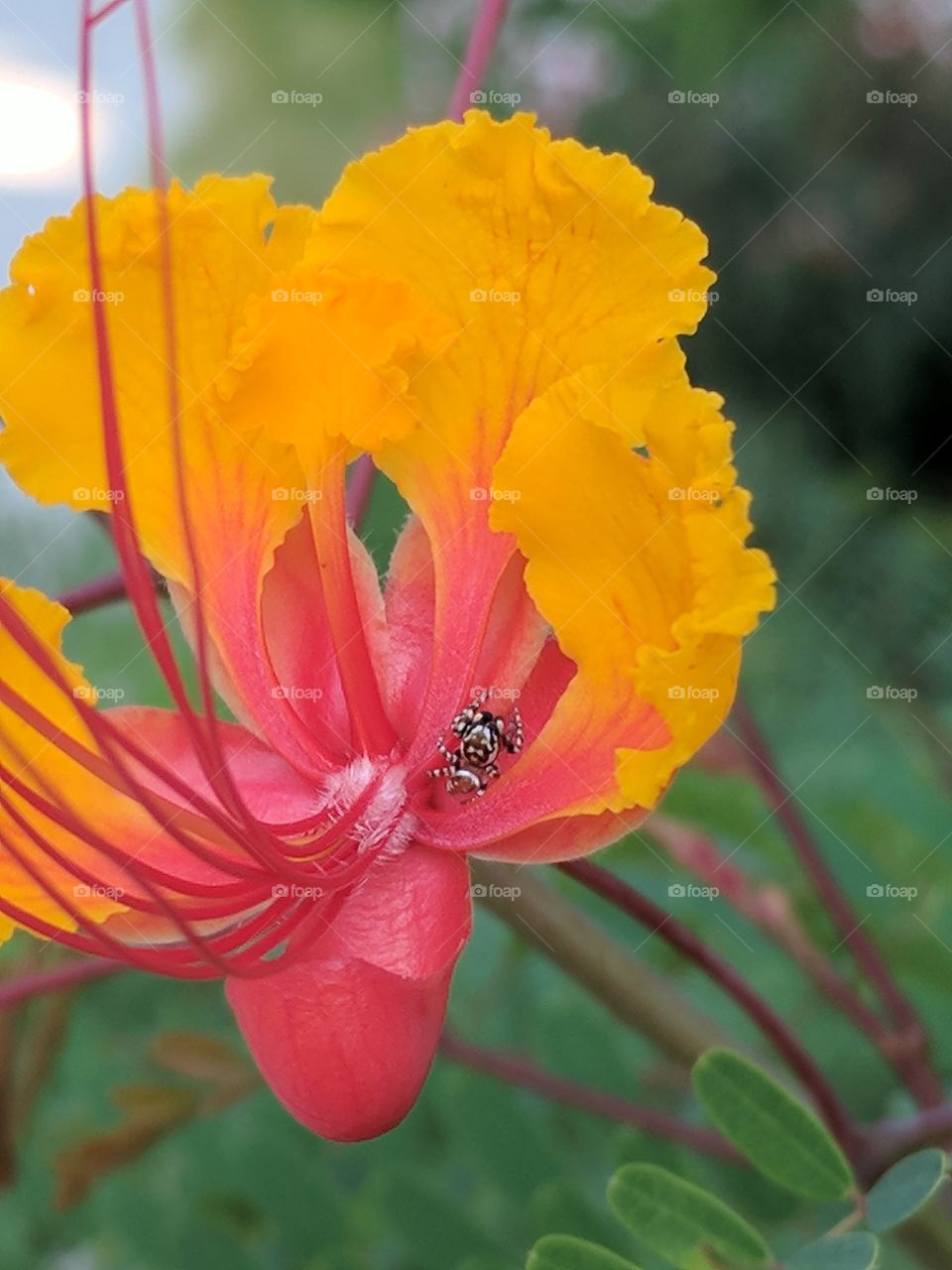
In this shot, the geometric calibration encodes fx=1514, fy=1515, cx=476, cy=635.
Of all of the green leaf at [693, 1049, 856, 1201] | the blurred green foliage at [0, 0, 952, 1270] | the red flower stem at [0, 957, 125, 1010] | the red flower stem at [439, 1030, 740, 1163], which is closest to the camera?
the green leaf at [693, 1049, 856, 1201]

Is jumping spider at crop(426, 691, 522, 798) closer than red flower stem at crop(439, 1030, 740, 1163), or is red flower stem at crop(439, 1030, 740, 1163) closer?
jumping spider at crop(426, 691, 522, 798)

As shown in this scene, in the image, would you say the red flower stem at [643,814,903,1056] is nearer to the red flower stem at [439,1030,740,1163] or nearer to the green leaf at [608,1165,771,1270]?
the red flower stem at [439,1030,740,1163]

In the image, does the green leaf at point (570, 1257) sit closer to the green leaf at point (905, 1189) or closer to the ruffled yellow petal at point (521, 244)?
the green leaf at point (905, 1189)

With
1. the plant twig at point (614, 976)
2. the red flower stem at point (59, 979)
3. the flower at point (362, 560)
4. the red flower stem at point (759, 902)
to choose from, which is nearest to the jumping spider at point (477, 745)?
the flower at point (362, 560)

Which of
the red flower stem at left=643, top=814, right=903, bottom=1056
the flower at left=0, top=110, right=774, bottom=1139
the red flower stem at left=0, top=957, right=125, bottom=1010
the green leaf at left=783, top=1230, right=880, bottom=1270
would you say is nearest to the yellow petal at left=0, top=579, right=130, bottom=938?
the flower at left=0, top=110, right=774, bottom=1139

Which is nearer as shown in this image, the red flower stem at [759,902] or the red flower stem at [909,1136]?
the red flower stem at [909,1136]

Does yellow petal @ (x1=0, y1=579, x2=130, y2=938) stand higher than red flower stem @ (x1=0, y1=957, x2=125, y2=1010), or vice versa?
yellow petal @ (x1=0, y1=579, x2=130, y2=938)
